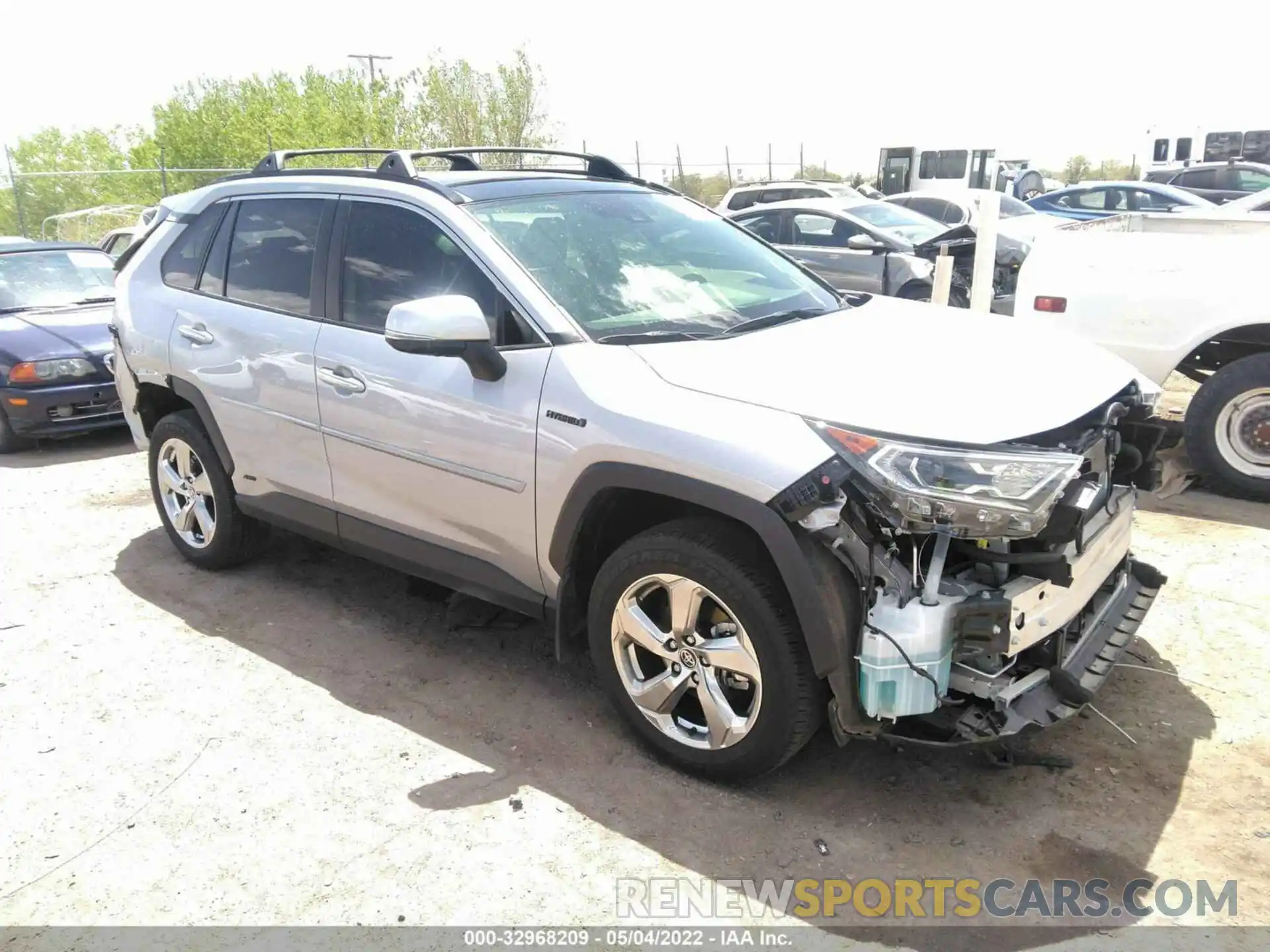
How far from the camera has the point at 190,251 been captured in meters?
4.89

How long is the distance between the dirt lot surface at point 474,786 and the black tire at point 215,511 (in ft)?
1.34

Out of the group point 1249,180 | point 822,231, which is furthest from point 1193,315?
point 1249,180

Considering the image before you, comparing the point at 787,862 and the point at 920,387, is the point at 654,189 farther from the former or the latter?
the point at 787,862

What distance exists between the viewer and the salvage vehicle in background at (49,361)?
25.3ft

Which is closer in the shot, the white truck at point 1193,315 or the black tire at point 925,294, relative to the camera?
the white truck at point 1193,315

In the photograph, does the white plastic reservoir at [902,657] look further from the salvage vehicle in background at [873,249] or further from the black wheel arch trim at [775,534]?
the salvage vehicle in background at [873,249]

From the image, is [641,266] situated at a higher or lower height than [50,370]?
higher

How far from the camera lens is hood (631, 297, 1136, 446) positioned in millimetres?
2811

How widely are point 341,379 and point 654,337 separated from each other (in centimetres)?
137

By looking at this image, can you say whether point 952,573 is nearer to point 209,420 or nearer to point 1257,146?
point 209,420

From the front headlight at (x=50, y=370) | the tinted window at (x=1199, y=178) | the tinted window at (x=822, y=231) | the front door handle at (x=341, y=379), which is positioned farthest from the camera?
the tinted window at (x=1199, y=178)

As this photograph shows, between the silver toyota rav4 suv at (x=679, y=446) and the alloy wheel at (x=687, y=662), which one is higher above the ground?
the silver toyota rav4 suv at (x=679, y=446)

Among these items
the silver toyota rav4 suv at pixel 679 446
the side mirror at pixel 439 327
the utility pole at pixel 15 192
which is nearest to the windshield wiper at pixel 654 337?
the silver toyota rav4 suv at pixel 679 446

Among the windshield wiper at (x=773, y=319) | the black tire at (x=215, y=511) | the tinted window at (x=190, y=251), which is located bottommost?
the black tire at (x=215, y=511)
